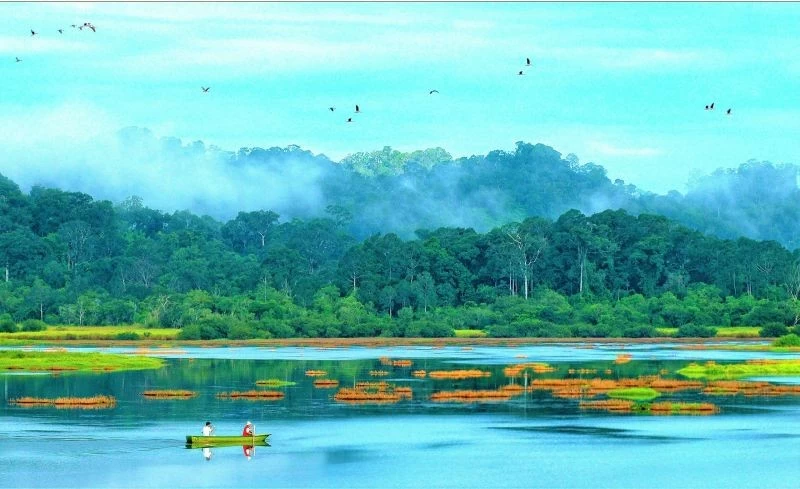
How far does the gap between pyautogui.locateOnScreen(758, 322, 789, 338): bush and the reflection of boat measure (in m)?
78.6

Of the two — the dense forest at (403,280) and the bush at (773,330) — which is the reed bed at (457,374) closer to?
the dense forest at (403,280)

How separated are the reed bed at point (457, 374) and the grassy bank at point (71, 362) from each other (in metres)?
17.3

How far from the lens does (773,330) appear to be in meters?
114

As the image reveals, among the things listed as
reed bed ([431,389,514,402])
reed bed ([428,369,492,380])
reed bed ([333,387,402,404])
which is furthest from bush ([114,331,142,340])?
reed bed ([431,389,514,402])

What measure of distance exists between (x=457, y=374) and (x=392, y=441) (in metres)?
25.8

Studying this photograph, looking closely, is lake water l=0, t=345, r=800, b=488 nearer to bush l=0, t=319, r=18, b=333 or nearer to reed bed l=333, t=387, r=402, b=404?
reed bed l=333, t=387, r=402, b=404

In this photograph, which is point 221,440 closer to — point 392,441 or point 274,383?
point 392,441

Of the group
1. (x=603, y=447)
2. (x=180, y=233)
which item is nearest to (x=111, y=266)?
(x=180, y=233)

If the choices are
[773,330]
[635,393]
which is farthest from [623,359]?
[773,330]

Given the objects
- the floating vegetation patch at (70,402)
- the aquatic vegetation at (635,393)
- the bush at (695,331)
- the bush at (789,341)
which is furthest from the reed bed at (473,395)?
the bush at (695,331)

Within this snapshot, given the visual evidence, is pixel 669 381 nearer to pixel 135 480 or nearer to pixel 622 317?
pixel 135 480

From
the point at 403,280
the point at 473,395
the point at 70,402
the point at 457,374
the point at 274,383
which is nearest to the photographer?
the point at 70,402

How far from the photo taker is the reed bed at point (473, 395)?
58234mm

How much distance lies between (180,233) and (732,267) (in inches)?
2642
